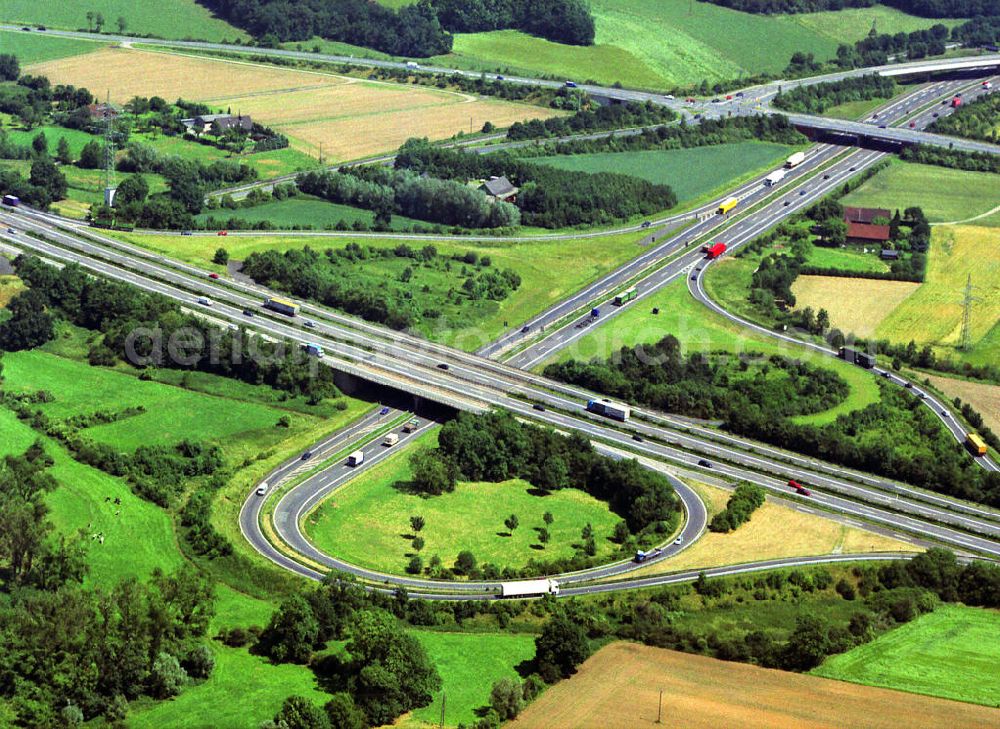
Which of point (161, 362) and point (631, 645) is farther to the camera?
point (161, 362)

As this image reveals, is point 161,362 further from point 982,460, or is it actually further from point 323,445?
point 982,460

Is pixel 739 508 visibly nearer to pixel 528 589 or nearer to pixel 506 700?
pixel 528 589

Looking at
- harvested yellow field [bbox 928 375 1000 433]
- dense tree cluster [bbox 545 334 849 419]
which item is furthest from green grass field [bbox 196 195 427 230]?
harvested yellow field [bbox 928 375 1000 433]

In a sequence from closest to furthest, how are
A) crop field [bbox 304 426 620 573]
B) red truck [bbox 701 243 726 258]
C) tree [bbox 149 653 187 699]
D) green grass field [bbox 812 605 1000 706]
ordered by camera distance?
1. tree [bbox 149 653 187 699]
2. green grass field [bbox 812 605 1000 706]
3. crop field [bbox 304 426 620 573]
4. red truck [bbox 701 243 726 258]

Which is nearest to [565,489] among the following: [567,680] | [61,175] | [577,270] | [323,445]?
[323,445]

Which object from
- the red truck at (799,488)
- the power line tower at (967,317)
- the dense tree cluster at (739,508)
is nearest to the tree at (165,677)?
the dense tree cluster at (739,508)

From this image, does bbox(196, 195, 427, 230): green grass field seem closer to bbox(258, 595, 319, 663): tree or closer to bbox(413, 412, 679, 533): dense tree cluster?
bbox(413, 412, 679, 533): dense tree cluster
